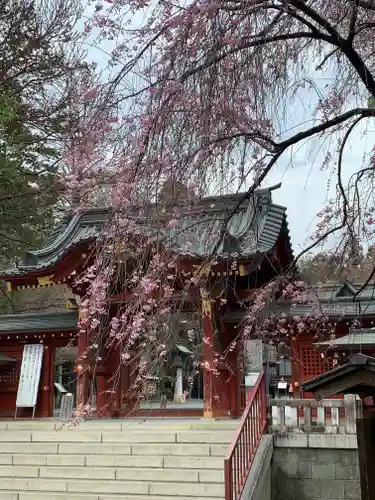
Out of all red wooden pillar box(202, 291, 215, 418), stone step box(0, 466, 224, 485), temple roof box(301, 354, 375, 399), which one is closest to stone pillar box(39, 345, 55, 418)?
red wooden pillar box(202, 291, 215, 418)

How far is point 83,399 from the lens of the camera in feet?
38.8

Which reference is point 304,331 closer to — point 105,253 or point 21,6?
point 105,253

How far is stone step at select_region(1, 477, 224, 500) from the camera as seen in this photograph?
298 inches

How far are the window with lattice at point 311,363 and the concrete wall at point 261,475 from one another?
4054 millimetres

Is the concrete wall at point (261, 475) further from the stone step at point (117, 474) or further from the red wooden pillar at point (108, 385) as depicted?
the red wooden pillar at point (108, 385)

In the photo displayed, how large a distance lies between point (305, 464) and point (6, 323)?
9.85 meters

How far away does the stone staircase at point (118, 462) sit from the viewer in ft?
25.7

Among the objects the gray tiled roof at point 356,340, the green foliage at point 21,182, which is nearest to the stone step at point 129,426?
the gray tiled roof at point 356,340

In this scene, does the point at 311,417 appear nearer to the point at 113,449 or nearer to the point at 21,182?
the point at 113,449

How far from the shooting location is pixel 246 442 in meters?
7.62

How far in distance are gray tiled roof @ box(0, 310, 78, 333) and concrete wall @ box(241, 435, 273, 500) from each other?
6866 millimetres

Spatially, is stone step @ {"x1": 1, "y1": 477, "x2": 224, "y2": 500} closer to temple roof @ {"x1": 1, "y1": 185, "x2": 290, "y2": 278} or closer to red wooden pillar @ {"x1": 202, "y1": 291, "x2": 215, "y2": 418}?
temple roof @ {"x1": 1, "y1": 185, "x2": 290, "y2": 278}

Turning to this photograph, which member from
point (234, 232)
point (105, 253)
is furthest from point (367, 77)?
point (234, 232)

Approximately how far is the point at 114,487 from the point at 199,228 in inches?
157
